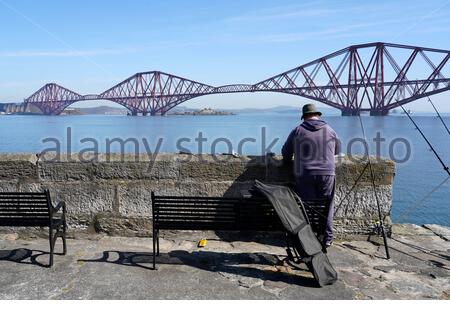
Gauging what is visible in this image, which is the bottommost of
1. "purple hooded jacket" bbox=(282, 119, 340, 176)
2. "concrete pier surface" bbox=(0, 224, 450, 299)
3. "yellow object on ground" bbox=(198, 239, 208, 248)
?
"concrete pier surface" bbox=(0, 224, 450, 299)

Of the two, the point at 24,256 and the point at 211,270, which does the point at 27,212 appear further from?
the point at 211,270

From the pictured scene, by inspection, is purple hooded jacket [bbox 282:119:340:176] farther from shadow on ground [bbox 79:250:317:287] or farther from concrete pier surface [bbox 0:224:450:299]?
shadow on ground [bbox 79:250:317:287]

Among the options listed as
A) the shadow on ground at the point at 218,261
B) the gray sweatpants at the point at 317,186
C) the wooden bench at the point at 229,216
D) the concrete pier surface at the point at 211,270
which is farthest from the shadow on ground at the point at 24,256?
the gray sweatpants at the point at 317,186

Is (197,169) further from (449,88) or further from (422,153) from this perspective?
(449,88)

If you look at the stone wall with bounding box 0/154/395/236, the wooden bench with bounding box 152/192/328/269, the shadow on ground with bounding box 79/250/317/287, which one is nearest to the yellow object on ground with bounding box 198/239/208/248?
the shadow on ground with bounding box 79/250/317/287

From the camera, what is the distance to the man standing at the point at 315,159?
3938mm

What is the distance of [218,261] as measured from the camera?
359 cm

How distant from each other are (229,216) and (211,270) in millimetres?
457

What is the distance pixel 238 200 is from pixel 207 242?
0.95 metres

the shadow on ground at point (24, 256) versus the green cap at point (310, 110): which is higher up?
the green cap at point (310, 110)

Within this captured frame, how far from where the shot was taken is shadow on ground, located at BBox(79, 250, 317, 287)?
327 cm

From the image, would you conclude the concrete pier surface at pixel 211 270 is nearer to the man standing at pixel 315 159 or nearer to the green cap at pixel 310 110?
the man standing at pixel 315 159

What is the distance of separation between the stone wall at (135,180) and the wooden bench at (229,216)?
0.84m

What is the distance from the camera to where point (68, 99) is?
89.4 m
